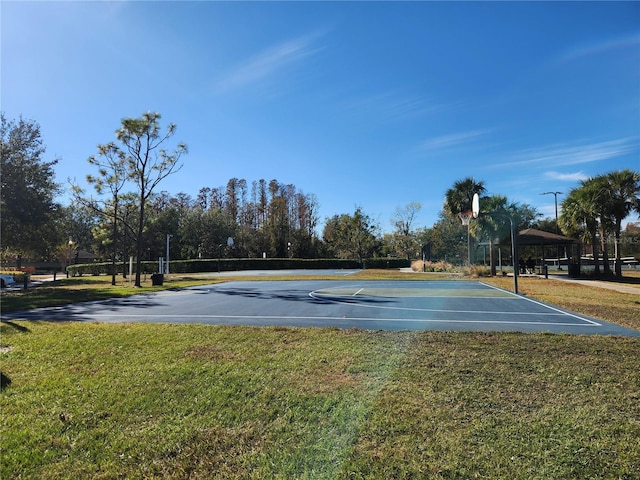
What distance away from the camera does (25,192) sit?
66.8 feet

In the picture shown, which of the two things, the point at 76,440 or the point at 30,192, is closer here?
the point at 76,440

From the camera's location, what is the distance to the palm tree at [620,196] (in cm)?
2205

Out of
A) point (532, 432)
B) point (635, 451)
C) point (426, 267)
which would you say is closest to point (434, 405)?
point (532, 432)

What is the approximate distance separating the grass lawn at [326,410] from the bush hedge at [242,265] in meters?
37.3

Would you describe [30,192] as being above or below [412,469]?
above

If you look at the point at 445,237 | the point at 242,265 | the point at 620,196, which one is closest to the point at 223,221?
the point at 242,265

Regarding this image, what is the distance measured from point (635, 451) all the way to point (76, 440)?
4351mm

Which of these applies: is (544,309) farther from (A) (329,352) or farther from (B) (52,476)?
(B) (52,476)

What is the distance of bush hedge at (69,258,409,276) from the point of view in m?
41.8

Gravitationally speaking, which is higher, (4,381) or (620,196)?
(620,196)

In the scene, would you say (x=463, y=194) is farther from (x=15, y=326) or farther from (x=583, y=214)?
(x=15, y=326)

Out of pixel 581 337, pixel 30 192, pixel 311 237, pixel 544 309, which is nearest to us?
pixel 581 337

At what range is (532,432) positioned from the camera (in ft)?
10.0

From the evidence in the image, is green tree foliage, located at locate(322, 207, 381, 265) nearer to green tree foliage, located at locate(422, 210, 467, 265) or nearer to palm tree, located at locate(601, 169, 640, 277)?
green tree foliage, located at locate(422, 210, 467, 265)
